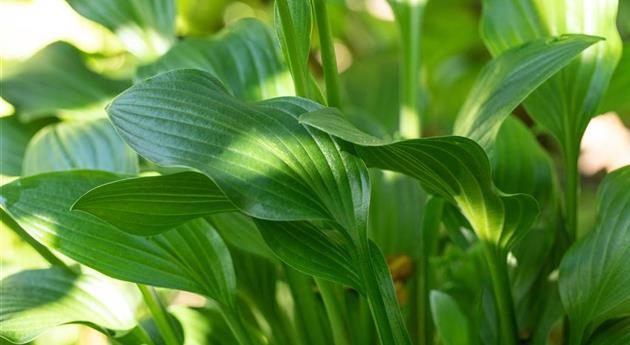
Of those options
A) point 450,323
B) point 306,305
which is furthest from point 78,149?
point 450,323

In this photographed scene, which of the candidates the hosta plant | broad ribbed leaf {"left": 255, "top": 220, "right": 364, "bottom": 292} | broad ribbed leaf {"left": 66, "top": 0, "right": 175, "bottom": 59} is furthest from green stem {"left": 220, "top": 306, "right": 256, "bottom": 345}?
broad ribbed leaf {"left": 66, "top": 0, "right": 175, "bottom": 59}

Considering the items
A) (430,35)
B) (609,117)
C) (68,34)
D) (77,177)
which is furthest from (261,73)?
(609,117)

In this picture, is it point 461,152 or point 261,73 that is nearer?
point 461,152

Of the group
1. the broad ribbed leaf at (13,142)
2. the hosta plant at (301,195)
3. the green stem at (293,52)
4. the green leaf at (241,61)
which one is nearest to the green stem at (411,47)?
the hosta plant at (301,195)

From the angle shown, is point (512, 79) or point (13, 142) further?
point (13, 142)

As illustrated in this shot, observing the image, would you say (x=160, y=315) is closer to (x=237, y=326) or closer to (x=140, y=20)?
(x=237, y=326)

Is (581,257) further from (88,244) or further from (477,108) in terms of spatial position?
(88,244)

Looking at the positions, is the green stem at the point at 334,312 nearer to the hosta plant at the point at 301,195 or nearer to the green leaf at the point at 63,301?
the hosta plant at the point at 301,195

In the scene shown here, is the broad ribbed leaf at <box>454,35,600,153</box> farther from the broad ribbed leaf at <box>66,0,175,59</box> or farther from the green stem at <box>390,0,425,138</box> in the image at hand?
the broad ribbed leaf at <box>66,0,175,59</box>
